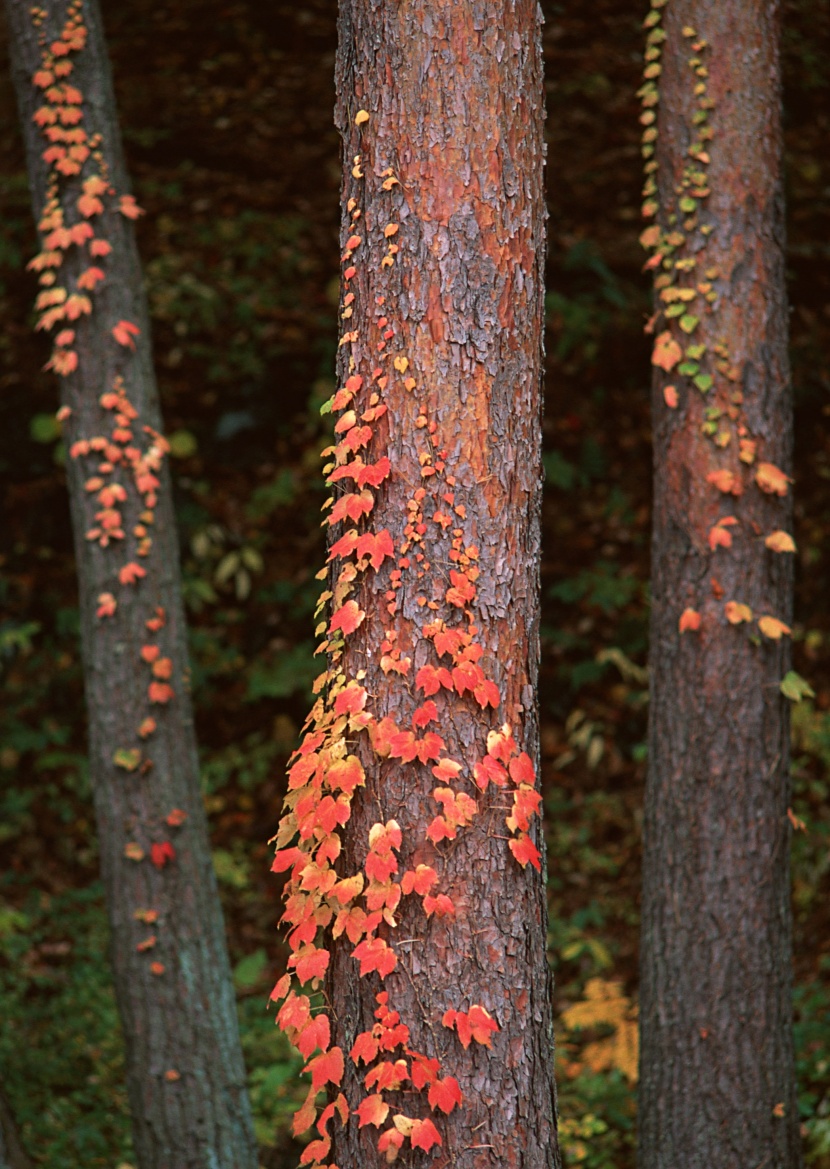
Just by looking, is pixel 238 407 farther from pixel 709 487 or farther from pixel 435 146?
pixel 435 146

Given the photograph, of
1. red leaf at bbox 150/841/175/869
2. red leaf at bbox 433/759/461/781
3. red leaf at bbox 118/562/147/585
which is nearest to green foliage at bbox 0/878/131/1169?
red leaf at bbox 150/841/175/869

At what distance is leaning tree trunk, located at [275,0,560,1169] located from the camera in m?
2.15

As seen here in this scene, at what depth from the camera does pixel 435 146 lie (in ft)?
7.19

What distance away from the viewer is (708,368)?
3.44 metres

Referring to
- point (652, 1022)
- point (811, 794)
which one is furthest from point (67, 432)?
point (811, 794)

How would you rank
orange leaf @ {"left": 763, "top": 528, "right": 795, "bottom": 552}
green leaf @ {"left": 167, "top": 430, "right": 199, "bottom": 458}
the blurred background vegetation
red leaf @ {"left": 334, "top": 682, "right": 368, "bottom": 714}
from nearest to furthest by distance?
red leaf @ {"left": 334, "top": 682, "right": 368, "bottom": 714}
orange leaf @ {"left": 763, "top": 528, "right": 795, "bottom": 552}
the blurred background vegetation
green leaf @ {"left": 167, "top": 430, "right": 199, "bottom": 458}

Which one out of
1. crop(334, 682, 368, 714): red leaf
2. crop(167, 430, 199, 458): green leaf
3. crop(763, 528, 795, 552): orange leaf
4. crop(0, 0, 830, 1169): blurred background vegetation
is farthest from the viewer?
crop(167, 430, 199, 458): green leaf

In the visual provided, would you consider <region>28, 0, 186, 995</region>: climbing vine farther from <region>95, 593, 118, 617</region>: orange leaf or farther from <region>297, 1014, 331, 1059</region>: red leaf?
<region>297, 1014, 331, 1059</region>: red leaf

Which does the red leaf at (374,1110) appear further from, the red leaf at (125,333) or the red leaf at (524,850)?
the red leaf at (125,333)

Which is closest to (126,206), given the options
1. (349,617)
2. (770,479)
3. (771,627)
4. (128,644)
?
(128,644)

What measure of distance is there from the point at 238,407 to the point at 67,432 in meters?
3.81

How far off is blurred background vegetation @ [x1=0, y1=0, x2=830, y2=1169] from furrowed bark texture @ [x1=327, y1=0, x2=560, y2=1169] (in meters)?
2.41

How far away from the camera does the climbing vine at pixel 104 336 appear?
12.1ft

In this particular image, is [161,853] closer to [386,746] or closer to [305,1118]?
[305,1118]
